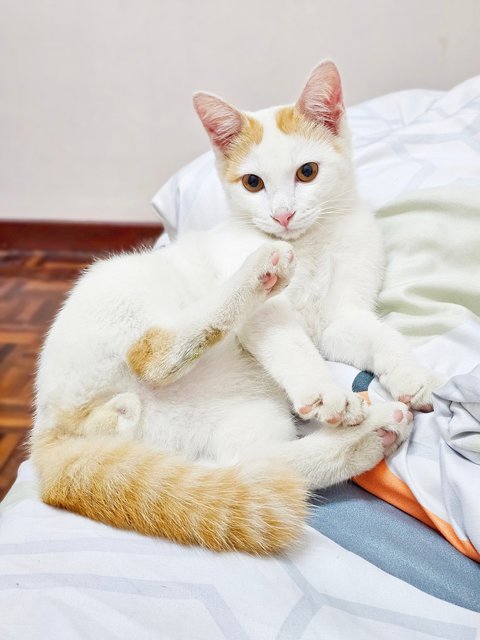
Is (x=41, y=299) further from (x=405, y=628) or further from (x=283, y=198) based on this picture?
(x=405, y=628)

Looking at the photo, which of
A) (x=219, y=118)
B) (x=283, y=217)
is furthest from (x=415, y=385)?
(x=219, y=118)

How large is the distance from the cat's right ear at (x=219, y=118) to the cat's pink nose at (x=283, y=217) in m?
0.20

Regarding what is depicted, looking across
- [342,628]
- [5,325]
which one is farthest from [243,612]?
[5,325]

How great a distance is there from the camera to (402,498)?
29.7 inches

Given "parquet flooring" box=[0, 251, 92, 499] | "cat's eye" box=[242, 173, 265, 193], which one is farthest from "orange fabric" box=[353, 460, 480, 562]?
"parquet flooring" box=[0, 251, 92, 499]

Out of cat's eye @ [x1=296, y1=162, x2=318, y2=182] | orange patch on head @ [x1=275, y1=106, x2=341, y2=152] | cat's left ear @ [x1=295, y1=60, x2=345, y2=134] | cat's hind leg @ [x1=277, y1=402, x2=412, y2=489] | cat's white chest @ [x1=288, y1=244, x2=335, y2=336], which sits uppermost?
cat's left ear @ [x1=295, y1=60, x2=345, y2=134]

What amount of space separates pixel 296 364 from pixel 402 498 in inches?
8.8

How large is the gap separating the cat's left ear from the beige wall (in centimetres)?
89

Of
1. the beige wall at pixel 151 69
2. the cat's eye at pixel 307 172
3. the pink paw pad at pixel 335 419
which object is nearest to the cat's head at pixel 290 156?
the cat's eye at pixel 307 172

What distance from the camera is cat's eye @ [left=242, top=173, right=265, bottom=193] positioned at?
108cm

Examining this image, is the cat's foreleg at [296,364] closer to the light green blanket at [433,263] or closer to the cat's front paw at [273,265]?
the cat's front paw at [273,265]

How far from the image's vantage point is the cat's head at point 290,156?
1033mm

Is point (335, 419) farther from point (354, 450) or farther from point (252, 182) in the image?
point (252, 182)

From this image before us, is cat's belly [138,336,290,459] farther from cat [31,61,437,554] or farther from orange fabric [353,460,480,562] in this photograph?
orange fabric [353,460,480,562]
